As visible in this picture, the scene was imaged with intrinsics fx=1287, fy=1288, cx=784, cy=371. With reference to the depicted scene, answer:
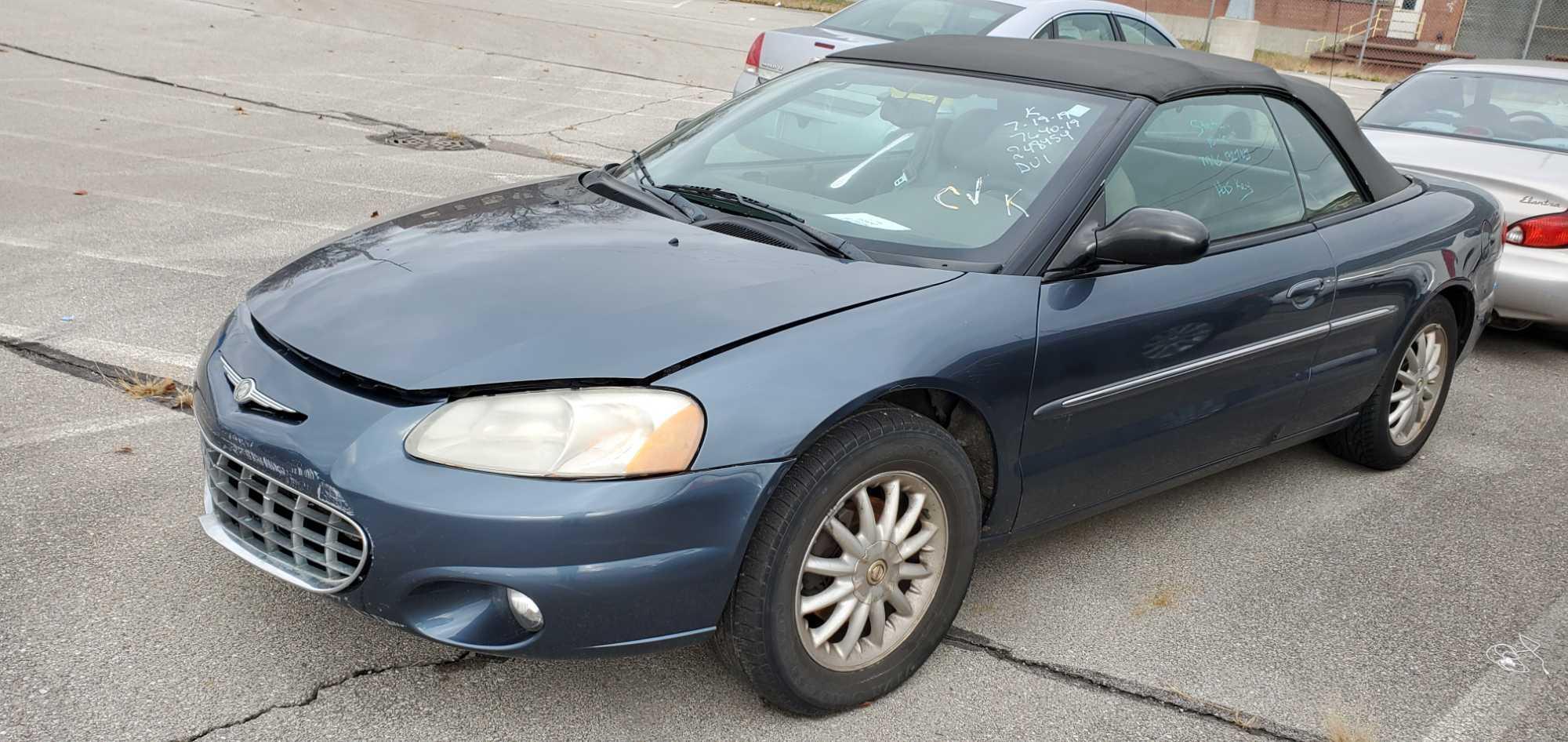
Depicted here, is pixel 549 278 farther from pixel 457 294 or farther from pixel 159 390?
pixel 159 390

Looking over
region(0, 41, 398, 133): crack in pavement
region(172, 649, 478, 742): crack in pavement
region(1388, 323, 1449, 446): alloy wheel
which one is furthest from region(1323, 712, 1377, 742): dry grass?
region(0, 41, 398, 133): crack in pavement

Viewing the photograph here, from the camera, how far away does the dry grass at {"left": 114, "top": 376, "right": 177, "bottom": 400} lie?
4.51 metres

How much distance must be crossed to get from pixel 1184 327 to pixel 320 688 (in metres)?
2.36

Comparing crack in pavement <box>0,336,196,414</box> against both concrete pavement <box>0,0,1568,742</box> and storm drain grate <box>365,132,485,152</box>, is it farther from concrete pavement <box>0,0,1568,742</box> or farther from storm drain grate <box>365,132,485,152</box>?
storm drain grate <box>365,132,485,152</box>

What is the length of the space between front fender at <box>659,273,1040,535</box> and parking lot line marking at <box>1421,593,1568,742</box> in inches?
45.5

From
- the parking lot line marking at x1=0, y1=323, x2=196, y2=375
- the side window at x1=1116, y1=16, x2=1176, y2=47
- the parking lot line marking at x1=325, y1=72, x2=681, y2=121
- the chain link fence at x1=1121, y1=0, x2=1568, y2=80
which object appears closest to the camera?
the parking lot line marking at x1=0, y1=323, x2=196, y2=375

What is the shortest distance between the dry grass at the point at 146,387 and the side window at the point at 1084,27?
6.58m

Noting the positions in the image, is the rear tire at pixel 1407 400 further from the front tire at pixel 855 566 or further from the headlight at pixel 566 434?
the headlight at pixel 566 434

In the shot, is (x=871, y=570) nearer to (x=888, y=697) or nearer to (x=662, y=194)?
(x=888, y=697)

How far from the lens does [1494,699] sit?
3230 mm

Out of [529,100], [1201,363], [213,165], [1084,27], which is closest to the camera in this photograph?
[1201,363]

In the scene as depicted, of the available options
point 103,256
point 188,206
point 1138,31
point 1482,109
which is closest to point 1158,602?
point 1482,109

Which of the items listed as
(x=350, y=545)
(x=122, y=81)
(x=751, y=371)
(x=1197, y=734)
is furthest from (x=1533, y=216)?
(x=122, y=81)

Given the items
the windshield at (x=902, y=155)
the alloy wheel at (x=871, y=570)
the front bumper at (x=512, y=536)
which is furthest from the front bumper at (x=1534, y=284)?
the front bumper at (x=512, y=536)
